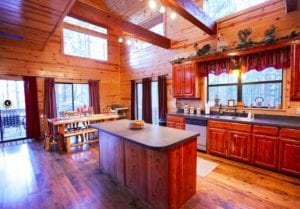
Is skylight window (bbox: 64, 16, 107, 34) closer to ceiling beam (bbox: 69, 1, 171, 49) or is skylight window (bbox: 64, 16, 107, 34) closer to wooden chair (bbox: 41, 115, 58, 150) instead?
ceiling beam (bbox: 69, 1, 171, 49)

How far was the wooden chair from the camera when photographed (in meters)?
4.40

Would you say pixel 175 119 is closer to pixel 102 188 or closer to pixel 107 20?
pixel 102 188

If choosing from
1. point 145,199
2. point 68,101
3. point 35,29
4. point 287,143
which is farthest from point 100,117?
point 287,143

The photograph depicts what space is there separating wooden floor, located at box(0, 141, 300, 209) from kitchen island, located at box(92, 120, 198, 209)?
0.59ft

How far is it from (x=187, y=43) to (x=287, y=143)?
3601 millimetres

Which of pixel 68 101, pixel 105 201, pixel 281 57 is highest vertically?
pixel 281 57

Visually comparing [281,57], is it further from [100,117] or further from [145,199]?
[100,117]

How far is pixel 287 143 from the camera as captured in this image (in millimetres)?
2717

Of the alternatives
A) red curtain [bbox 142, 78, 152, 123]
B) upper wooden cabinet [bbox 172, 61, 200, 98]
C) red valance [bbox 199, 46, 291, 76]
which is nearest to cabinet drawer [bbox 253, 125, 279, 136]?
red valance [bbox 199, 46, 291, 76]

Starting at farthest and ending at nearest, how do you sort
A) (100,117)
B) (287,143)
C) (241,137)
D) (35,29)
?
(100,117) < (35,29) < (241,137) < (287,143)

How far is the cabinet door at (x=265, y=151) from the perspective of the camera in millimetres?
Result: 2871

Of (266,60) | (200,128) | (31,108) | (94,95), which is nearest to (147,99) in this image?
(94,95)

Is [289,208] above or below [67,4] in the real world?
below

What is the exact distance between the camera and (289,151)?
2.71 meters
